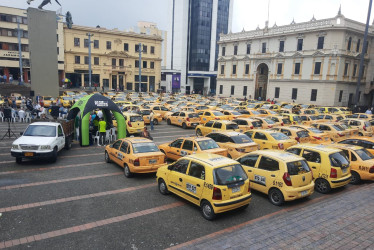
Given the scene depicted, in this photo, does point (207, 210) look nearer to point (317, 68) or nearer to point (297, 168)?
point (297, 168)

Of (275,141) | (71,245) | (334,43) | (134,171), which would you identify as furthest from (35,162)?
(334,43)

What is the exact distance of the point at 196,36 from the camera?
93.6m

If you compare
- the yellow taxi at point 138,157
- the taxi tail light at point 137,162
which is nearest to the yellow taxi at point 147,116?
the yellow taxi at point 138,157

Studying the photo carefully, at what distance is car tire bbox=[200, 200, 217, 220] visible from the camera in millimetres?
7277

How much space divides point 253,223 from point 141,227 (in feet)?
9.68

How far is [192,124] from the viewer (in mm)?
23500

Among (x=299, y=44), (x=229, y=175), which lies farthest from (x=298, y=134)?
(x=299, y=44)

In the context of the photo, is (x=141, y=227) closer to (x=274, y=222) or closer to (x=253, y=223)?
(x=253, y=223)

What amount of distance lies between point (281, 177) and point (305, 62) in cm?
4590

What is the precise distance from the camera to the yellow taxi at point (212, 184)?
23.5ft

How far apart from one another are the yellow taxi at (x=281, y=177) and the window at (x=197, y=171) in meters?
2.38

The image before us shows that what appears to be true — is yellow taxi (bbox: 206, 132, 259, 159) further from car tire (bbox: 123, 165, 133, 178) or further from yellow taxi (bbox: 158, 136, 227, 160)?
car tire (bbox: 123, 165, 133, 178)

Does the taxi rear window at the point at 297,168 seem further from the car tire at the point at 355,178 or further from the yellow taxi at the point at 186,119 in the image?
the yellow taxi at the point at 186,119

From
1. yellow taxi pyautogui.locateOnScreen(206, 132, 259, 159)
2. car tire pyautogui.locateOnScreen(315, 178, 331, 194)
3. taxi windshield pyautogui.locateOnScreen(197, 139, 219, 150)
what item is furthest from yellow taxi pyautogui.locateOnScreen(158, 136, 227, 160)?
car tire pyautogui.locateOnScreen(315, 178, 331, 194)
